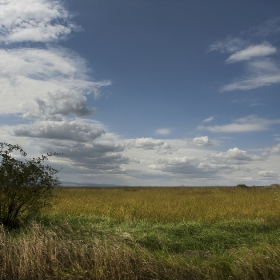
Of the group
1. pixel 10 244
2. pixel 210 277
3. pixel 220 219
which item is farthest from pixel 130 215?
pixel 210 277

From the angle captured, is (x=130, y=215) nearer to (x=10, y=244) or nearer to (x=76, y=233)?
(x=76, y=233)

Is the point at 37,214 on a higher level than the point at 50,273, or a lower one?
higher

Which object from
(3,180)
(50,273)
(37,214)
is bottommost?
(50,273)

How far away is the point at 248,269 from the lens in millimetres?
6316

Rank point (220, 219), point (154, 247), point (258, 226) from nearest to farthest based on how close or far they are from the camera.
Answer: point (154, 247)
point (258, 226)
point (220, 219)

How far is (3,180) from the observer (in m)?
10.2

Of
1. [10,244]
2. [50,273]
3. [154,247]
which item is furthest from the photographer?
[154,247]

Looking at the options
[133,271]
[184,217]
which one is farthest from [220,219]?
[133,271]

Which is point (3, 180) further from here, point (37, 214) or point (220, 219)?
point (220, 219)

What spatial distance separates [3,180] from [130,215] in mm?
5159

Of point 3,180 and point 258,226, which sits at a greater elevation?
point 3,180

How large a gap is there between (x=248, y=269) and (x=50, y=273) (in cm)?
404

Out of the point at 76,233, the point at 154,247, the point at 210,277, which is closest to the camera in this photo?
the point at 210,277

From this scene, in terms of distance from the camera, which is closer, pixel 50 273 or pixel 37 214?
pixel 50 273
